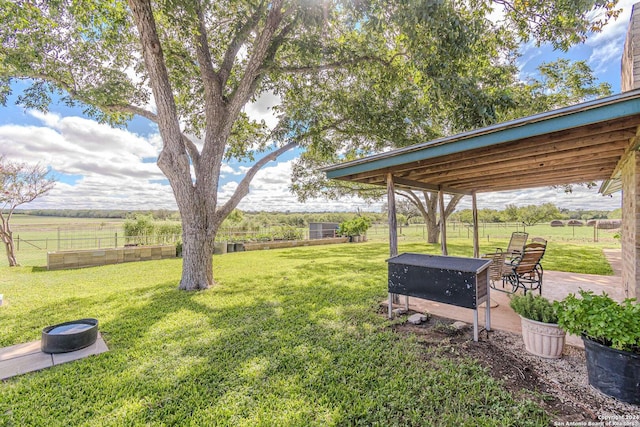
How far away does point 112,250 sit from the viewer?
31.9 ft

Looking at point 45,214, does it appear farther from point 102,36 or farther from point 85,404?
point 85,404

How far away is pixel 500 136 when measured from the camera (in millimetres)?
2971

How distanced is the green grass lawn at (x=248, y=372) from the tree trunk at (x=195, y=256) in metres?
0.68

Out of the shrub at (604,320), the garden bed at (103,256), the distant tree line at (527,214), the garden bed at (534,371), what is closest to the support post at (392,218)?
the garden bed at (534,371)

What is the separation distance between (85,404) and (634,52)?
7.48m

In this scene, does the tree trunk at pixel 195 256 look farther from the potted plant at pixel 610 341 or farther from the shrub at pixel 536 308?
the potted plant at pixel 610 341

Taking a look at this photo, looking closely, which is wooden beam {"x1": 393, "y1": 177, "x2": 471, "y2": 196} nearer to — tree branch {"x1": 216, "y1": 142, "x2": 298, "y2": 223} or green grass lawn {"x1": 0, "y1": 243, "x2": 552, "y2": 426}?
green grass lawn {"x1": 0, "y1": 243, "x2": 552, "y2": 426}

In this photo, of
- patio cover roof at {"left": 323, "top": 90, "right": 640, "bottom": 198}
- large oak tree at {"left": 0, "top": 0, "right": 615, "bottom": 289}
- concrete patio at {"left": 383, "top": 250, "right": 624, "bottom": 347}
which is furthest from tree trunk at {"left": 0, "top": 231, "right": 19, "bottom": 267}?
concrete patio at {"left": 383, "top": 250, "right": 624, "bottom": 347}

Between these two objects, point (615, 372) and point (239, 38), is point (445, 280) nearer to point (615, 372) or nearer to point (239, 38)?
point (615, 372)

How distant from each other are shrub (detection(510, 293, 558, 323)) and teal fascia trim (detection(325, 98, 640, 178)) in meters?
1.74

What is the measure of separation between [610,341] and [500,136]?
2059mm

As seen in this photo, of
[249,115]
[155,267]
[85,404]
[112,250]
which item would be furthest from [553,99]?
[112,250]

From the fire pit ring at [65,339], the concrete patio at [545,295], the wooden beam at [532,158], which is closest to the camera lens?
the fire pit ring at [65,339]

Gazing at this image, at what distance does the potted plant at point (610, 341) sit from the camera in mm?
2068
